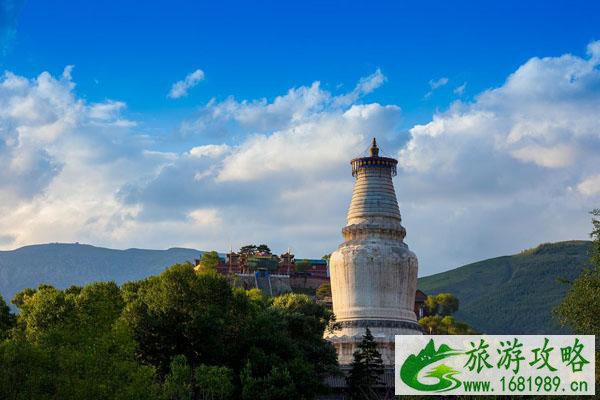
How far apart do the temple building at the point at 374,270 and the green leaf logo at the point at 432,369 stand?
27.8 metres

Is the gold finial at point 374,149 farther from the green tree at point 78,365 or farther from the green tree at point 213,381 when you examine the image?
the green tree at point 78,365

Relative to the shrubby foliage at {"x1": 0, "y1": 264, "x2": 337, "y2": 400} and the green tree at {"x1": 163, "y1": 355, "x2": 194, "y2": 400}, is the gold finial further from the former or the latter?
the green tree at {"x1": 163, "y1": 355, "x2": 194, "y2": 400}

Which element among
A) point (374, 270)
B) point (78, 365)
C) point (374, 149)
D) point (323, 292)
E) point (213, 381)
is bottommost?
point (213, 381)

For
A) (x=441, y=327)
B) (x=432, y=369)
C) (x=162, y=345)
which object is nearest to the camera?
(x=432, y=369)

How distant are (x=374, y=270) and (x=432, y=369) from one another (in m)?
32.4

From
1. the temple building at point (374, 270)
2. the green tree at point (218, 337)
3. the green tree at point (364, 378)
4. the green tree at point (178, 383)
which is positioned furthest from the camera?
the temple building at point (374, 270)

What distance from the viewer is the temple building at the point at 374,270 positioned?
64875 mm

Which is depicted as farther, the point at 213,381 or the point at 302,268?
the point at 302,268

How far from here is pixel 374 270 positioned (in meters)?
66.4

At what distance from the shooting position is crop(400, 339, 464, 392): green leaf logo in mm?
33344

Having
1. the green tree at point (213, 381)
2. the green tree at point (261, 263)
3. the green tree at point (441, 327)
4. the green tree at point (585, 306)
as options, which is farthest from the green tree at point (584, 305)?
the green tree at point (261, 263)

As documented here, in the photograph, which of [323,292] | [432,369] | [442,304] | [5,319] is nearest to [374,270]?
[5,319]

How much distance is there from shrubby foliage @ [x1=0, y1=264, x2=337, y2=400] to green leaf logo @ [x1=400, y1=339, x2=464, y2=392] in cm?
977

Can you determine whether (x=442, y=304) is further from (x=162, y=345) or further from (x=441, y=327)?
(x=162, y=345)
